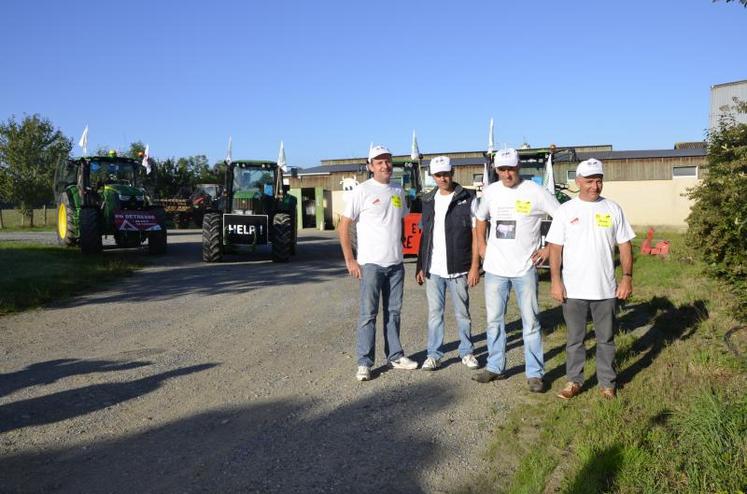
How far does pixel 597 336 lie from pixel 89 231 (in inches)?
527

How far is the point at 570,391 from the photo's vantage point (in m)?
5.01

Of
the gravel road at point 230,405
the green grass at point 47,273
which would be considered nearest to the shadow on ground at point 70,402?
the gravel road at point 230,405

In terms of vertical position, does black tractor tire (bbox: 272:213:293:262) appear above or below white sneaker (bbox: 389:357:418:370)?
above

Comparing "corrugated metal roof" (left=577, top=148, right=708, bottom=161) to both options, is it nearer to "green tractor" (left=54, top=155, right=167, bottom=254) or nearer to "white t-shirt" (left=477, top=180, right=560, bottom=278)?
"green tractor" (left=54, top=155, right=167, bottom=254)

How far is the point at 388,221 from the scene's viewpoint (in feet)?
19.1

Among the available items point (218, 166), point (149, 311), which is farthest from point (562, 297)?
point (218, 166)

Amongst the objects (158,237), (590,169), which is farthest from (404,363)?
(158,237)

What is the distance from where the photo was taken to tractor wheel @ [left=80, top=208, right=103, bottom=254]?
1552cm

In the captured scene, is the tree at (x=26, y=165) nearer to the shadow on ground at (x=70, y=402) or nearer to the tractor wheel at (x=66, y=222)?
the tractor wheel at (x=66, y=222)

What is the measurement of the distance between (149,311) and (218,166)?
7.92 metres

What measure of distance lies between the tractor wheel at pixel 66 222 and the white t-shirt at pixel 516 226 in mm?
14313

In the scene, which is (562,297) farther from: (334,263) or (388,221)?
A: (334,263)

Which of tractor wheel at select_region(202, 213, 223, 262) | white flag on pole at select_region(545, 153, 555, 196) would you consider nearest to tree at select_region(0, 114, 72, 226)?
tractor wheel at select_region(202, 213, 223, 262)

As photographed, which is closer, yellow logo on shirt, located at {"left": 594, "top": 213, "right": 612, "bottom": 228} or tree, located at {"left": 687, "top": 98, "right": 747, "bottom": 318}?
yellow logo on shirt, located at {"left": 594, "top": 213, "right": 612, "bottom": 228}
